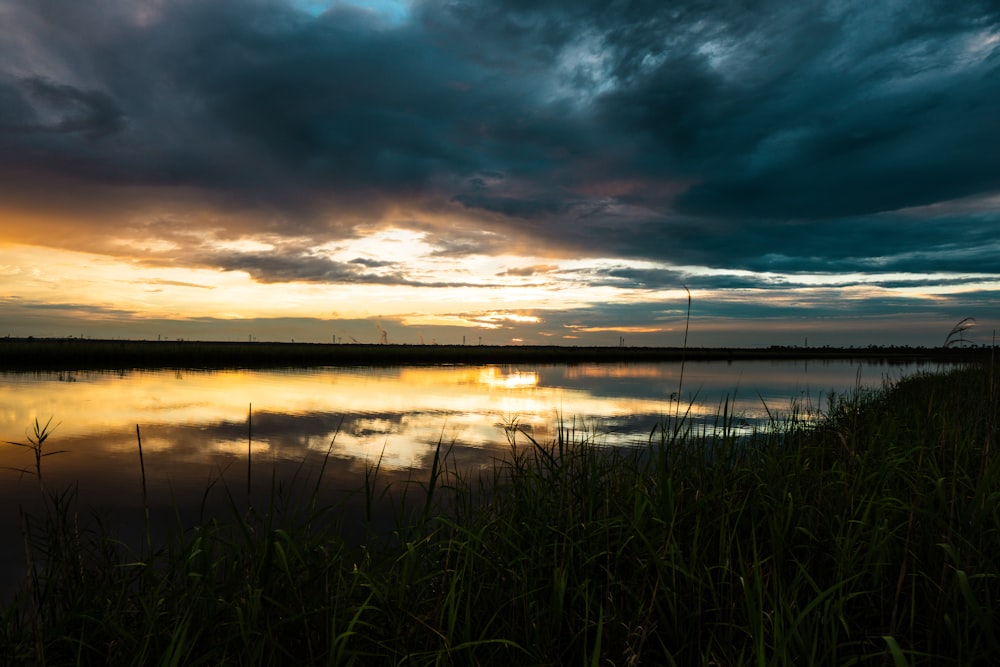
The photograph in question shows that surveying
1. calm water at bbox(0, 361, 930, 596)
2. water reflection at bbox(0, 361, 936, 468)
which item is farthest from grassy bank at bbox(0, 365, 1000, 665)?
water reflection at bbox(0, 361, 936, 468)

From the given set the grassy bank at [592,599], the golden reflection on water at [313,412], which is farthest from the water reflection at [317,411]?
the grassy bank at [592,599]

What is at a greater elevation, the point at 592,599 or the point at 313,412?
the point at 592,599

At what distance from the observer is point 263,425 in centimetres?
2022

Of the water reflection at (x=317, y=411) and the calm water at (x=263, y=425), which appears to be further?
the water reflection at (x=317, y=411)

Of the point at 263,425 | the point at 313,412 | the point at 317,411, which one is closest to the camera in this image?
the point at 263,425

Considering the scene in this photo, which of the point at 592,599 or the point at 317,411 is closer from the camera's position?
the point at 592,599

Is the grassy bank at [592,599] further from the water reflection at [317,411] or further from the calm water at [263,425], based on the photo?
the water reflection at [317,411]

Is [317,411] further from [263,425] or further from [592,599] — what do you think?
[592,599]

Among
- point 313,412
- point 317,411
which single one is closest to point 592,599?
point 313,412

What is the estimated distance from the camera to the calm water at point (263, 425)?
12.5 m

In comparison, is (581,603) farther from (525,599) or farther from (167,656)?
(167,656)

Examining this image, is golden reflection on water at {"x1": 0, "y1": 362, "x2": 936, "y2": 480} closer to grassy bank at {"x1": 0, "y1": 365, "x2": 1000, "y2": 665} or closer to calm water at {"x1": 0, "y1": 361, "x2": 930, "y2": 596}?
calm water at {"x1": 0, "y1": 361, "x2": 930, "y2": 596}

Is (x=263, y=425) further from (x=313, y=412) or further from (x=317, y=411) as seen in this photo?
(x=317, y=411)

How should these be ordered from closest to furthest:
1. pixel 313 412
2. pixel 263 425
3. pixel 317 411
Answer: pixel 263 425, pixel 313 412, pixel 317 411
